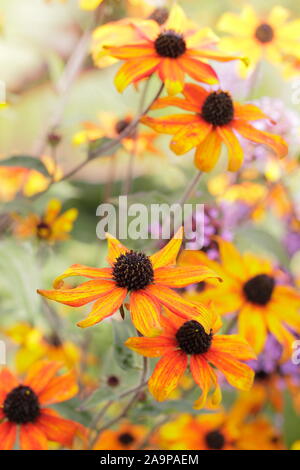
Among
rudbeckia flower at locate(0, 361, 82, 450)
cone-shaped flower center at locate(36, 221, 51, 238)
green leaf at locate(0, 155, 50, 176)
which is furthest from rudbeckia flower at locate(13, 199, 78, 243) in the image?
rudbeckia flower at locate(0, 361, 82, 450)

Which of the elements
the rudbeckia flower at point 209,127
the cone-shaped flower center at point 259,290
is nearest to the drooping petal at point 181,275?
the rudbeckia flower at point 209,127

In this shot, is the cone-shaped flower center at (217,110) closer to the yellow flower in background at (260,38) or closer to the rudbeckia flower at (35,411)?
the yellow flower in background at (260,38)

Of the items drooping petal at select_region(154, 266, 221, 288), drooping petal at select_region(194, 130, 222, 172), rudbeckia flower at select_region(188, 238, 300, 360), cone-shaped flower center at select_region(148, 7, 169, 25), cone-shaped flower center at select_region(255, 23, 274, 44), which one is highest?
cone-shaped flower center at select_region(255, 23, 274, 44)

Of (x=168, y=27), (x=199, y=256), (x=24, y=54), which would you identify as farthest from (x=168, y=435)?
(x=24, y=54)

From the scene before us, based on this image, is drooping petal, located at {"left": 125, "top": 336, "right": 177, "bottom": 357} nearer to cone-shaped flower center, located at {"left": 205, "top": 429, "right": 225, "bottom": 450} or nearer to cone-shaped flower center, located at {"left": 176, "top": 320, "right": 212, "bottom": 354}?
cone-shaped flower center, located at {"left": 176, "top": 320, "right": 212, "bottom": 354}

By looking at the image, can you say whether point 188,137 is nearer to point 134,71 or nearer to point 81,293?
point 134,71

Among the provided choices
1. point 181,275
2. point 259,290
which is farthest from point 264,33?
point 181,275
